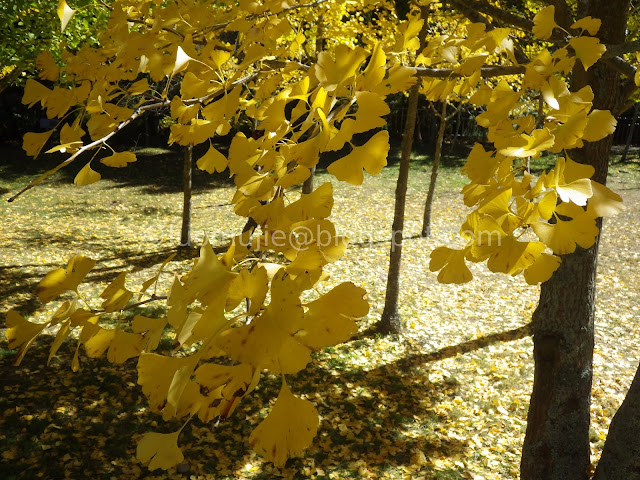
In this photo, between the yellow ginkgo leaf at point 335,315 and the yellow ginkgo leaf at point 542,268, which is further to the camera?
the yellow ginkgo leaf at point 542,268

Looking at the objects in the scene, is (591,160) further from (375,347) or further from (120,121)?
(375,347)

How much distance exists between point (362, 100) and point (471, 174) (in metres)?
0.33

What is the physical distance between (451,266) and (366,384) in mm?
4424

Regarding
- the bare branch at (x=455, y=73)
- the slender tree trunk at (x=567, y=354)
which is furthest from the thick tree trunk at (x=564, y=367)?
the bare branch at (x=455, y=73)

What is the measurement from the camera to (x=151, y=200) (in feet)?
42.4

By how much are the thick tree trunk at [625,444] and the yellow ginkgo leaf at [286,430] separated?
2.39 metres

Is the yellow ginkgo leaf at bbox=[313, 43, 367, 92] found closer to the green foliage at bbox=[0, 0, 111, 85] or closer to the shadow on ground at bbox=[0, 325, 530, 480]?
the shadow on ground at bbox=[0, 325, 530, 480]

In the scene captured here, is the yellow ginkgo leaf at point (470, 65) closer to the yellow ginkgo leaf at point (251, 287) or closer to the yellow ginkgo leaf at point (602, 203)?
the yellow ginkgo leaf at point (602, 203)

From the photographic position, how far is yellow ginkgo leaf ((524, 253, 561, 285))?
0.74 m

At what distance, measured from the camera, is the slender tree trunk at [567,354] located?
284 cm

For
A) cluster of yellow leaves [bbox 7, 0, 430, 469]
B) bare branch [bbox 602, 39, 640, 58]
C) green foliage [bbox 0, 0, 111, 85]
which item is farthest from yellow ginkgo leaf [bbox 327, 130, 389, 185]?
green foliage [bbox 0, 0, 111, 85]

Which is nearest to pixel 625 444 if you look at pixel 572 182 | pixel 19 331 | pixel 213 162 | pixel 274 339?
pixel 572 182

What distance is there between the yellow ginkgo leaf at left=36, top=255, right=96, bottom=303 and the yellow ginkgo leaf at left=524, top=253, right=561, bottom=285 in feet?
2.53

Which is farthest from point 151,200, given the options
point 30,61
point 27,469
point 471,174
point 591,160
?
point 471,174
